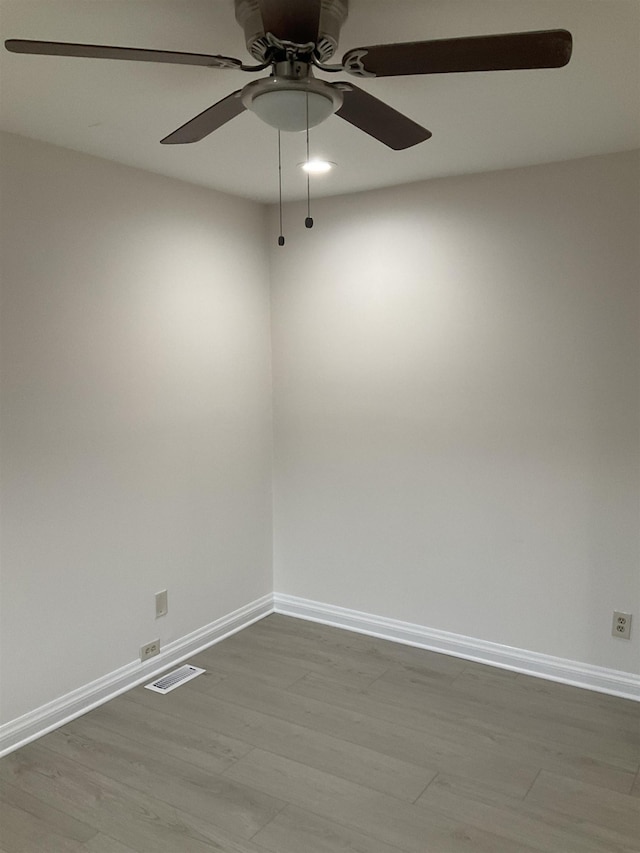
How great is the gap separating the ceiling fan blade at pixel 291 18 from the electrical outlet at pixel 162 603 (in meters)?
2.51

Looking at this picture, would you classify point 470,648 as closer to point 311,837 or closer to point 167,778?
point 311,837

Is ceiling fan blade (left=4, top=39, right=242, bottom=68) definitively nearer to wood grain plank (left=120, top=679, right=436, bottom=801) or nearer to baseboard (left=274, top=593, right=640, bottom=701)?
wood grain plank (left=120, top=679, right=436, bottom=801)

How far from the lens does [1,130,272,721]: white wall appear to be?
268cm

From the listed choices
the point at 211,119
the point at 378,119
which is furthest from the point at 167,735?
the point at 378,119

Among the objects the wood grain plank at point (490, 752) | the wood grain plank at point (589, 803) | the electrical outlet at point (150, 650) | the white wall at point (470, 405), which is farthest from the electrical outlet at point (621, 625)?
the electrical outlet at point (150, 650)

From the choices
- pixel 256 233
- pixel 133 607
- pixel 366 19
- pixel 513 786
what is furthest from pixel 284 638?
pixel 366 19

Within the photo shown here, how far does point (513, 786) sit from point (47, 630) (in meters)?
1.86

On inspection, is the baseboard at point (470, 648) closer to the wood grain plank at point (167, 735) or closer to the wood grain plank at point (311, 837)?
the wood grain plank at point (167, 735)

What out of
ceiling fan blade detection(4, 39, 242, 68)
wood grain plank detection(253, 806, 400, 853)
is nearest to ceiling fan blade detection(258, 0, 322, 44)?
ceiling fan blade detection(4, 39, 242, 68)

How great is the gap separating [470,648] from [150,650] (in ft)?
5.06

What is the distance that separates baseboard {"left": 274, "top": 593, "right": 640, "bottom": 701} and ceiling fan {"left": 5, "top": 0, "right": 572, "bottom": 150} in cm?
246

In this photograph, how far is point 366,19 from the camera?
1763 mm

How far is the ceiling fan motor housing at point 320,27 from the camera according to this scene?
162cm

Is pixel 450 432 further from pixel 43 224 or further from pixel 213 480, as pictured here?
pixel 43 224
